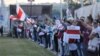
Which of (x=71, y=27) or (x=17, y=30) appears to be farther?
(x=17, y=30)

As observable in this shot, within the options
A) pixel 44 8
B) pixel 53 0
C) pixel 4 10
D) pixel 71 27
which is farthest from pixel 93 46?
pixel 53 0

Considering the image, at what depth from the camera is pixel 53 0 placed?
93.2 metres

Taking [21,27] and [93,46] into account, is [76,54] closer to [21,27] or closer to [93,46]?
[93,46]

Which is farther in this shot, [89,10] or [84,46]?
[89,10]

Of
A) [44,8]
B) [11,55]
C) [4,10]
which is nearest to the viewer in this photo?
[11,55]

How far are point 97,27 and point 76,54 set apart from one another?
124 inches

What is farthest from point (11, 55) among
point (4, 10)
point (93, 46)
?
point (4, 10)

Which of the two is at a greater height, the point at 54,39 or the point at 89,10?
the point at 89,10

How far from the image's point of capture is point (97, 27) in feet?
44.3

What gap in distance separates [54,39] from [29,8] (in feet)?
152

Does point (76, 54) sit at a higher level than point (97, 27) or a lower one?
lower

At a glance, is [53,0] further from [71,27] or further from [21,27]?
[71,27]

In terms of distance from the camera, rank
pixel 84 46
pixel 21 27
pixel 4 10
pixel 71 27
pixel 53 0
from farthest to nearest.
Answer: pixel 53 0
pixel 4 10
pixel 21 27
pixel 71 27
pixel 84 46

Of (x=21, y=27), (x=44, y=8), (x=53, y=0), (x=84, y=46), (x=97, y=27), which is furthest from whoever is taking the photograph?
(x=53, y=0)
